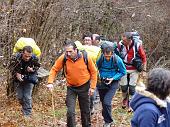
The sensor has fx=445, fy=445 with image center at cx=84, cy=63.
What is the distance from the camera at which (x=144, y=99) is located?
439 cm

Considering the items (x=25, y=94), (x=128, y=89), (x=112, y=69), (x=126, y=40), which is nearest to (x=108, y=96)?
(x=112, y=69)

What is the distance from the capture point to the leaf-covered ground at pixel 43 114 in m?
9.13

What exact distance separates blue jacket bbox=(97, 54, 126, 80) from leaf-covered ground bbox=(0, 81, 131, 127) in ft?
4.08

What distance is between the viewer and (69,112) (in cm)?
813

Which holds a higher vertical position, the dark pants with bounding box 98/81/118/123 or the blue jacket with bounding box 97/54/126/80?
the blue jacket with bounding box 97/54/126/80

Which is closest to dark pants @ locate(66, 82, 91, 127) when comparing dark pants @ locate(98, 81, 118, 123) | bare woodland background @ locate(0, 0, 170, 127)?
dark pants @ locate(98, 81, 118, 123)

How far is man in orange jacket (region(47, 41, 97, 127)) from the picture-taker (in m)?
7.80

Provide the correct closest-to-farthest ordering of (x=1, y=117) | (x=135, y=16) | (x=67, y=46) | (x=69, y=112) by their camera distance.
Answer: (x=67, y=46), (x=69, y=112), (x=1, y=117), (x=135, y=16)

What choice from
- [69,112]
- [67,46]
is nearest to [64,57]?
[67,46]

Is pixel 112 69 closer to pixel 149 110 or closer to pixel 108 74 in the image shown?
pixel 108 74

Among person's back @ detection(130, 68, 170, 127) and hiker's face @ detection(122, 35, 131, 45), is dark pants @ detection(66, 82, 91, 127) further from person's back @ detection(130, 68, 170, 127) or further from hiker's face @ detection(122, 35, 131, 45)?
person's back @ detection(130, 68, 170, 127)

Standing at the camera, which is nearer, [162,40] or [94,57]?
[94,57]

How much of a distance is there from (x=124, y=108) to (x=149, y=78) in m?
6.99

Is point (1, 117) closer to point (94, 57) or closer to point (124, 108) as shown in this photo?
point (94, 57)
